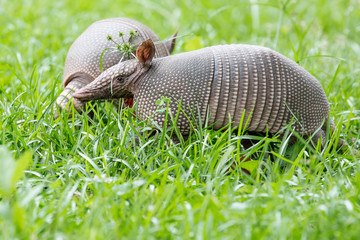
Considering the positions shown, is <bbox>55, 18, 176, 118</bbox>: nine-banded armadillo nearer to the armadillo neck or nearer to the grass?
the grass

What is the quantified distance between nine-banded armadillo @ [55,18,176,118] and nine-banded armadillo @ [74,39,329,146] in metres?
0.69

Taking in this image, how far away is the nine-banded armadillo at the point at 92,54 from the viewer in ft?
16.0

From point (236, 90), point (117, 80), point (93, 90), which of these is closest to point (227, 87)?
point (236, 90)

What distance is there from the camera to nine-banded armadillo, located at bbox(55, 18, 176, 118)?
489 centimetres

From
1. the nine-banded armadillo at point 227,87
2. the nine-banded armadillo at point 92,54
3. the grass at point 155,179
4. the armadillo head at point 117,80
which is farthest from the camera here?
the nine-banded armadillo at point 92,54

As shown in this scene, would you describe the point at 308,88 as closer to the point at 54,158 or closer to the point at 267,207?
the point at 267,207

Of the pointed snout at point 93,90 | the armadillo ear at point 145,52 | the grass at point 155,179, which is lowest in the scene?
the grass at point 155,179

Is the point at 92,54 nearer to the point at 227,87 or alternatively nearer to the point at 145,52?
the point at 145,52

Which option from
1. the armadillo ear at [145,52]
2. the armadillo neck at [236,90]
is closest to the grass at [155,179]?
the armadillo neck at [236,90]

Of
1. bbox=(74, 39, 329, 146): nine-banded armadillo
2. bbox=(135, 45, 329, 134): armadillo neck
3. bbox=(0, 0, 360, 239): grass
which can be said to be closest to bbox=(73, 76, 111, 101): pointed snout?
bbox=(74, 39, 329, 146): nine-banded armadillo

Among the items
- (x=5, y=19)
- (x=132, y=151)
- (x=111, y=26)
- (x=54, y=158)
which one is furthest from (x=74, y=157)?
(x=5, y=19)

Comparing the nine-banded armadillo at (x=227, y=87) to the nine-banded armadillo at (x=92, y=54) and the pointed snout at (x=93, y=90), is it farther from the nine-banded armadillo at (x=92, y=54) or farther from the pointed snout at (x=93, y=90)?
the nine-banded armadillo at (x=92, y=54)

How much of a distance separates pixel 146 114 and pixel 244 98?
90 centimetres

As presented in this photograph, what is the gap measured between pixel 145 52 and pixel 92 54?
1.01 meters
